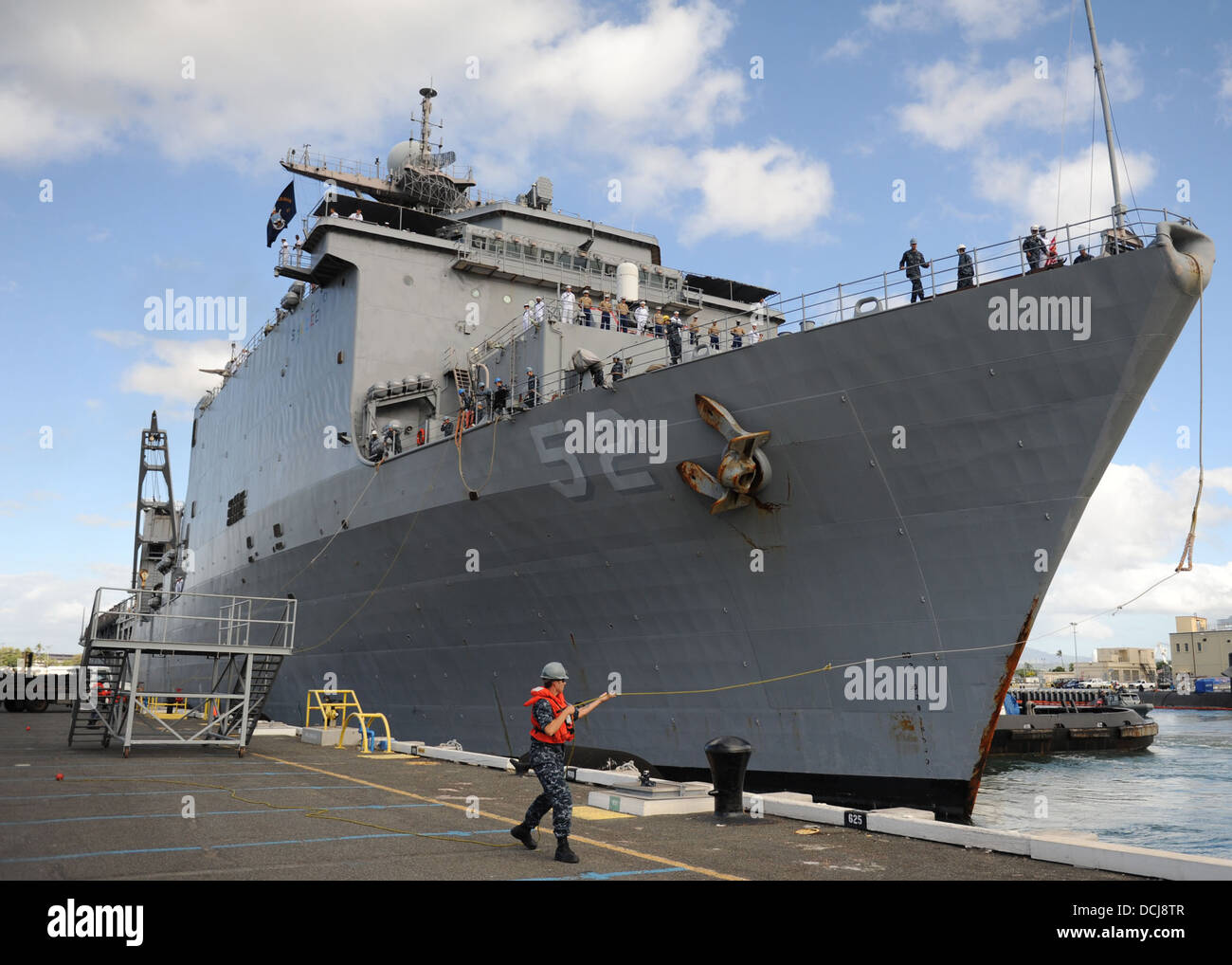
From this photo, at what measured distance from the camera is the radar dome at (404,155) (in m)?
26.2

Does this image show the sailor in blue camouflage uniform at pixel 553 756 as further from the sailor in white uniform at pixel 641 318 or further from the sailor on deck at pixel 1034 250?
the sailor in white uniform at pixel 641 318

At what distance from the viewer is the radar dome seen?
26.2 meters

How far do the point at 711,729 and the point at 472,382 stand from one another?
27.7 feet

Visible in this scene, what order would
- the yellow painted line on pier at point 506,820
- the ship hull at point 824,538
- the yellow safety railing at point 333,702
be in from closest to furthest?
the yellow painted line on pier at point 506,820, the ship hull at point 824,538, the yellow safety railing at point 333,702

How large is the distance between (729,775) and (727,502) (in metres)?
4.33

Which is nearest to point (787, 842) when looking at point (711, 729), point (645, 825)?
point (645, 825)

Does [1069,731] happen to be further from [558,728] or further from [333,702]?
[558,728]

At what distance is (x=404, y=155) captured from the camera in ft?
86.4

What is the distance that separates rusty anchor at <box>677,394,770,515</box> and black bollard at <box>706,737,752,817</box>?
4.16 metres

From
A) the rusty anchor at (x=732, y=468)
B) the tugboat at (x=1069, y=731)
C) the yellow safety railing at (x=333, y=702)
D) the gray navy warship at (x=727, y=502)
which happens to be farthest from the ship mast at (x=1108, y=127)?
the tugboat at (x=1069, y=731)

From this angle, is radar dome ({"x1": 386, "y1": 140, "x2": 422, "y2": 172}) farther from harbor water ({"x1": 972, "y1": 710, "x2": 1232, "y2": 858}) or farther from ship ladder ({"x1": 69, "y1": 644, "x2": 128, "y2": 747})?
harbor water ({"x1": 972, "y1": 710, "x2": 1232, "y2": 858})

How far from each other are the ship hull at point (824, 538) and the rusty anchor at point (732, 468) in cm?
22

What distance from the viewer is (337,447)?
1897cm
